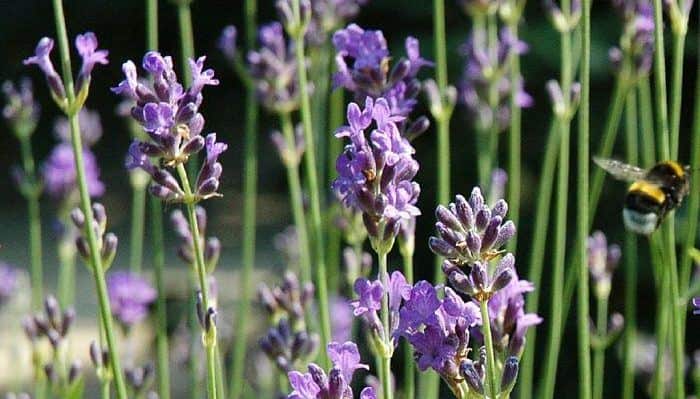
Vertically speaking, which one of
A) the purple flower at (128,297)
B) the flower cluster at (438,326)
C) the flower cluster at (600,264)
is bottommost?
the purple flower at (128,297)

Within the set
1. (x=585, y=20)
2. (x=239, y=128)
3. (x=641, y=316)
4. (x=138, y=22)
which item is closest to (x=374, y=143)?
(x=585, y=20)

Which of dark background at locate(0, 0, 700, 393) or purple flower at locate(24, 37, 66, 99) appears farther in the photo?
dark background at locate(0, 0, 700, 393)

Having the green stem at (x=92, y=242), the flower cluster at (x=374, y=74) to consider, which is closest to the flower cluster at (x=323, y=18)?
the flower cluster at (x=374, y=74)

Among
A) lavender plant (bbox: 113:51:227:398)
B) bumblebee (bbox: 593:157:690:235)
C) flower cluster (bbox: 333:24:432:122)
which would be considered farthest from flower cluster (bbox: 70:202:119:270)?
bumblebee (bbox: 593:157:690:235)

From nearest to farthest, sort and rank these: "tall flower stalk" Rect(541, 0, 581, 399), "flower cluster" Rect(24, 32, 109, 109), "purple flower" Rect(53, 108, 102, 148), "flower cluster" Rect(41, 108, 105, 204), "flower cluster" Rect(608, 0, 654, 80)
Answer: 1. "flower cluster" Rect(24, 32, 109, 109)
2. "tall flower stalk" Rect(541, 0, 581, 399)
3. "flower cluster" Rect(608, 0, 654, 80)
4. "flower cluster" Rect(41, 108, 105, 204)
5. "purple flower" Rect(53, 108, 102, 148)

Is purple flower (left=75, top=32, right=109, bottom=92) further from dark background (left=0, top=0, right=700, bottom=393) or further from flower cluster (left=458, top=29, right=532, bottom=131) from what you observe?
dark background (left=0, top=0, right=700, bottom=393)

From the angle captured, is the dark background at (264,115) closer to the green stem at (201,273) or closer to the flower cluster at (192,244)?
the flower cluster at (192,244)

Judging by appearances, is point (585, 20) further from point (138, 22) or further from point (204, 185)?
point (138, 22)
